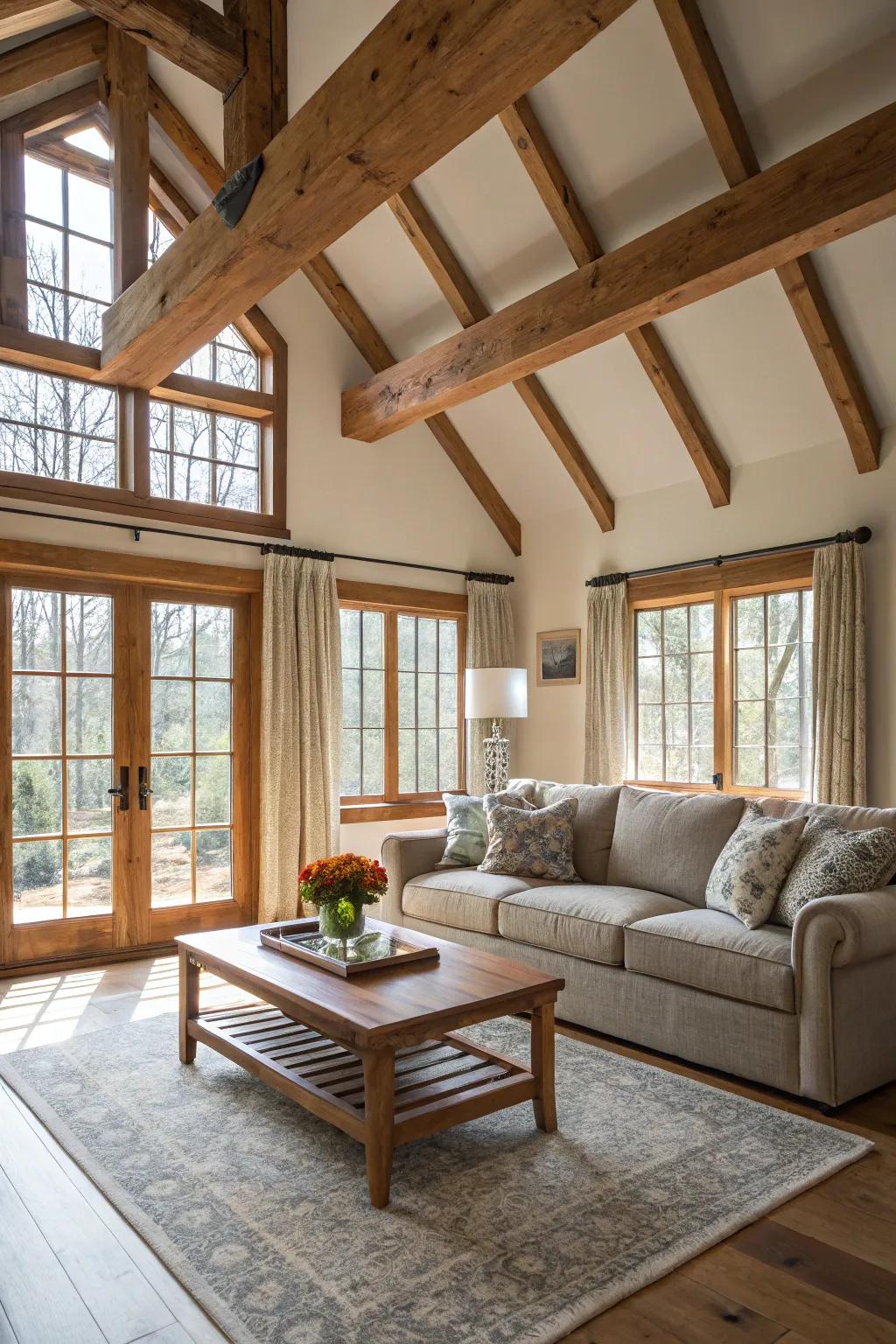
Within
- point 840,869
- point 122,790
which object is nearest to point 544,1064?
point 840,869

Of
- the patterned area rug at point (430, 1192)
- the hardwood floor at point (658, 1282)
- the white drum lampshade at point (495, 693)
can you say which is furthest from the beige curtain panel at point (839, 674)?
the hardwood floor at point (658, 1282)

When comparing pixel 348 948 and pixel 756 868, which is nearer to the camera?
pixel 348 948

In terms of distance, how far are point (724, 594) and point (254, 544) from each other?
2821 mm

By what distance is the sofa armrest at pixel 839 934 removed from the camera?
296 centimetres

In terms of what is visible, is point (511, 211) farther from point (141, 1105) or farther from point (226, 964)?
point (141, 1105)

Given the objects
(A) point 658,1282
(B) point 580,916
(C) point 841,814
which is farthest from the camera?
(B) point 580,916

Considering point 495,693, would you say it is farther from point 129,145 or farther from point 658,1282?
point 658,1282

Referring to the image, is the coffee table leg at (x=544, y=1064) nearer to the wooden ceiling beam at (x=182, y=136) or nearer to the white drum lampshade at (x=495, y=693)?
the white drum lampshade at (x=495, y=693)

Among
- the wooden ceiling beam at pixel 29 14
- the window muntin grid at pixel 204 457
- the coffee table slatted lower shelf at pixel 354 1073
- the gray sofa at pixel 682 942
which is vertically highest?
the wooden ceiling beam at pixel 29 14

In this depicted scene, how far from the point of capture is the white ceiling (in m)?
3.79

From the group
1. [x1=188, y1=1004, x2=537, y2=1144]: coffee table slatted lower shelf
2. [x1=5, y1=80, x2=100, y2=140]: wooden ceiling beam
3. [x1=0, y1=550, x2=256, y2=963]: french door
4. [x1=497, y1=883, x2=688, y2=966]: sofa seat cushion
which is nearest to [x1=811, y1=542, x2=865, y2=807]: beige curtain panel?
[x1=497, y1=883, x2=688, y2=966]: sofa seat cushion

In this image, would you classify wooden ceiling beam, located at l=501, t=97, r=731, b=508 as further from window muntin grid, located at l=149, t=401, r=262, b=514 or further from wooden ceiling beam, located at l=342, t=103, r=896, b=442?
window muntin grid, located at l=149, t=401, r=262, b=514

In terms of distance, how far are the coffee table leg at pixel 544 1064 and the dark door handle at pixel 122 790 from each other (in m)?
3.02

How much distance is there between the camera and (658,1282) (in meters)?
2.13
